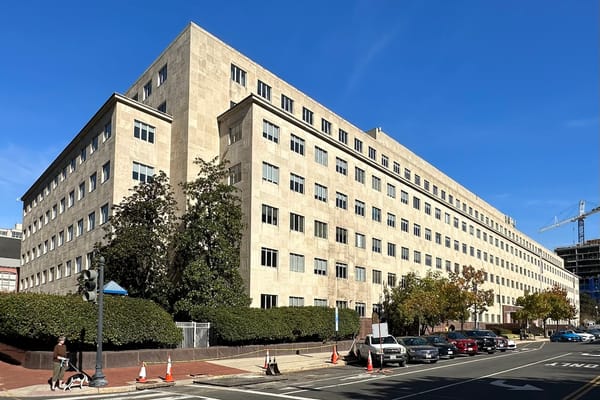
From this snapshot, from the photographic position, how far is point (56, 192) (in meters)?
58.2

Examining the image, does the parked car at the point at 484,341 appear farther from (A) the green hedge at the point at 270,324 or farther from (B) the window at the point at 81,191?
(B) the window at the point at 81,191

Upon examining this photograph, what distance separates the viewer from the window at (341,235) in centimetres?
4922

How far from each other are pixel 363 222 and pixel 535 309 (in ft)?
140

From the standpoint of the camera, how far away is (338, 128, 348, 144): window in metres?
55.2

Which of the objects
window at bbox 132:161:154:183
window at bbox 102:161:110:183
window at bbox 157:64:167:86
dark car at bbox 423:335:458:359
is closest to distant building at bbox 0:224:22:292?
window at bbox 102:161:110:183

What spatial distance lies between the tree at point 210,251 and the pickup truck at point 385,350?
9.79m

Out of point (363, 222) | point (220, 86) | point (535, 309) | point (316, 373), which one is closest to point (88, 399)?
point (316, 373)

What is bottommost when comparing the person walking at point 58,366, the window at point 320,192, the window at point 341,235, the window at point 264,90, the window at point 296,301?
the person walking at point 58,366

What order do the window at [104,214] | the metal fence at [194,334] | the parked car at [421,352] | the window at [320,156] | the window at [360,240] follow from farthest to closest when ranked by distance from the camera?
1. the window at [360,240]
2. the window at [320,156]
3. the window at [104,214]
4. the metal fence at [194,334]
5. the parked car at [421,352]

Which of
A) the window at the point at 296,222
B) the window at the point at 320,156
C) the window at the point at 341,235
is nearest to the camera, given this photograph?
the window at the point at 296,222

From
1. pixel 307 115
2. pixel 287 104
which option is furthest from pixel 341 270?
pixel 287 104

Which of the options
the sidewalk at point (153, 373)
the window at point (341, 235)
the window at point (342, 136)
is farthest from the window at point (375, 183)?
the sidewalk at point (153, 373)

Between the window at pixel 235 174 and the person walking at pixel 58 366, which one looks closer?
the person walking at pixel 58 366

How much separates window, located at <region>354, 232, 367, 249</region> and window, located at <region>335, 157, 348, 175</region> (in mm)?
6131
